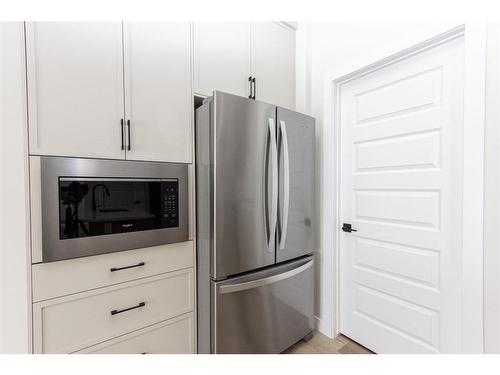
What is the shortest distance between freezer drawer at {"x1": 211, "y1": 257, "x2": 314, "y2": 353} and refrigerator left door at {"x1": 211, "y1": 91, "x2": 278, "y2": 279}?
0.10m

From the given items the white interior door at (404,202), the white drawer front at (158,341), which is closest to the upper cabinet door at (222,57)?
the white interior door at (404,202)

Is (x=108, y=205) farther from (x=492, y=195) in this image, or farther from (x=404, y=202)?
(x=492, y=195)

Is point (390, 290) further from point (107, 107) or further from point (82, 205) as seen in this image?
point (107, 107)

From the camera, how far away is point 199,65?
1530 millimetres

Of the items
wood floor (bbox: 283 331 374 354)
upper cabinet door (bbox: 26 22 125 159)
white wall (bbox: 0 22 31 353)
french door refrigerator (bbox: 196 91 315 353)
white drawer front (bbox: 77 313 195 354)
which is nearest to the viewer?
white wall (bbox: 0 22 31 353)

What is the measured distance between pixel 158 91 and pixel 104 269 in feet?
3.16

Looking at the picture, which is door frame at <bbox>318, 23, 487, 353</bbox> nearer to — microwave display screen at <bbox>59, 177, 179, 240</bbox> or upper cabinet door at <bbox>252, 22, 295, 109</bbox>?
upper cabinet door at <bbox>252, 22, 295, 109</bbox>

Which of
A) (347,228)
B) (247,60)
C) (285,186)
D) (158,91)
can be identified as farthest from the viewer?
(347,228)

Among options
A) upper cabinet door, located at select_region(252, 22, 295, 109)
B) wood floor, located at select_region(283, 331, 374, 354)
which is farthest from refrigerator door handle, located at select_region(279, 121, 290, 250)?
wood floor, located at select_region(283, 331, 374, 354)

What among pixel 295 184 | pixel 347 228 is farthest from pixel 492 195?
pixel 295 184

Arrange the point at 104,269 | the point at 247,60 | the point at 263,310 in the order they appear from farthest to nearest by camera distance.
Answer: the point at 247,60, the point at 263,310, the point at 104,269

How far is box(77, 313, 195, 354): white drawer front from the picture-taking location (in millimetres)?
1264

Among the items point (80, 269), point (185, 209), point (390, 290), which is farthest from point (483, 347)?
point (80, 269)

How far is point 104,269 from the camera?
1.25m
